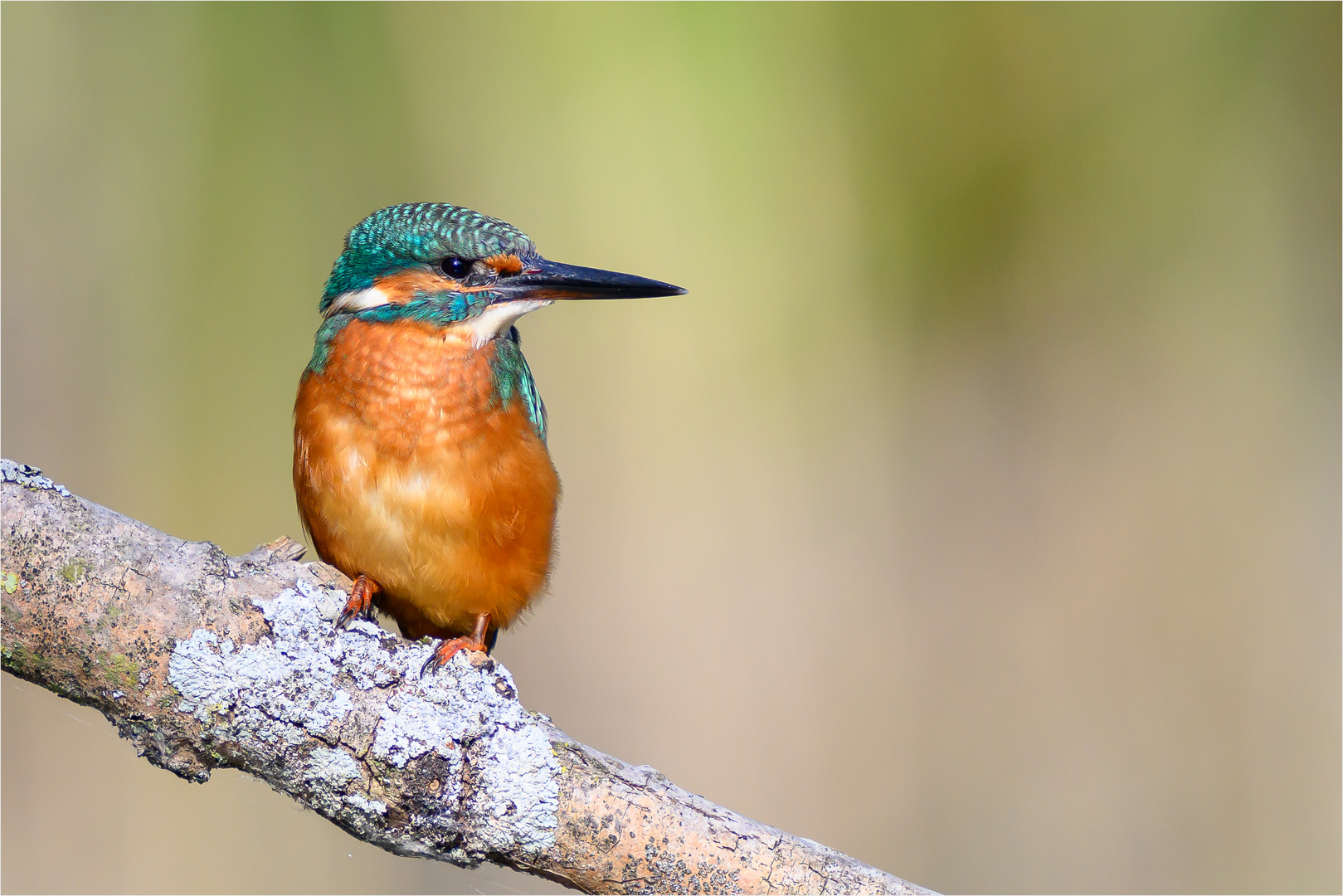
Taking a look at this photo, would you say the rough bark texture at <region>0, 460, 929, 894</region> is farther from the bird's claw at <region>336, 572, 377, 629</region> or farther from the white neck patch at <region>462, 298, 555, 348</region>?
the white neck patch at <region>462, 298, 555, 348</region>

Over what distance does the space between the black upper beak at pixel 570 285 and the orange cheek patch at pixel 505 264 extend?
0.04 ft

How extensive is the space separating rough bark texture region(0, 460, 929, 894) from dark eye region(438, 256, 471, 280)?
719 mm

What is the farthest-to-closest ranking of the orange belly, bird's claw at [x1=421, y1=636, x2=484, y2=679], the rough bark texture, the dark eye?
the dark eye < the orange belly < bird's claw at [x1=421, y1=636, x2=484, y2=679] < the rough bark texture

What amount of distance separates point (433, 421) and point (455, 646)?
462mm

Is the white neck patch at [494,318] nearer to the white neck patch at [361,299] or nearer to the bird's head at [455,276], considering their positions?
the bird's head at [455,276]

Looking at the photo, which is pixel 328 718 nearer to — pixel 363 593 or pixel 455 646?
pixel 455 646

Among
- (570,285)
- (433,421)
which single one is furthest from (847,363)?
(433,421)

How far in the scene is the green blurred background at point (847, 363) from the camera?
331cm

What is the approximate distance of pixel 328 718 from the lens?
1.45 meters

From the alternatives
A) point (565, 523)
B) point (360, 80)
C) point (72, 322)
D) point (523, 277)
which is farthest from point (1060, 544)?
point (72, 322)

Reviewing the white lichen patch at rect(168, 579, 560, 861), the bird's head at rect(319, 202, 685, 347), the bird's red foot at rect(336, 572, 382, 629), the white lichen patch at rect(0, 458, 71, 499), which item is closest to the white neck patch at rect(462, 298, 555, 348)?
the bird's head at rect(319, 202, 685, 347)

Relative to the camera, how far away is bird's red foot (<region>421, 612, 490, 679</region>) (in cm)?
157

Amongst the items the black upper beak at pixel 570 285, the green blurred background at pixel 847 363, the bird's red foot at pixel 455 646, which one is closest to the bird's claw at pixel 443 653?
the bird's red foot at pixel 455 646

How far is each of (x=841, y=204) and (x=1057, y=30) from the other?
112 centimetres
